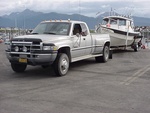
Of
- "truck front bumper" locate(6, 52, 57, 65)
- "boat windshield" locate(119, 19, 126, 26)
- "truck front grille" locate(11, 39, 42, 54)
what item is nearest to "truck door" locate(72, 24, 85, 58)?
"truck front bumper" locate(6, 52, 57, 65)

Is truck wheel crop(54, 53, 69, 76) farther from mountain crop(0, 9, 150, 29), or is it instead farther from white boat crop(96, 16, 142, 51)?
white boat crop(96, 16, 142, 51)

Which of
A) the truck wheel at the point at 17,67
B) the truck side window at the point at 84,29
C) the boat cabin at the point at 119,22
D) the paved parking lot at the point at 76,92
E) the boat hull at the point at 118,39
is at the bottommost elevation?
the paved parking lot at the point at 76,92

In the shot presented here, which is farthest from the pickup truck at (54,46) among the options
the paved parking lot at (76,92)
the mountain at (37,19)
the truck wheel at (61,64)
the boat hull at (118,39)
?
the boat hull at (118,39)

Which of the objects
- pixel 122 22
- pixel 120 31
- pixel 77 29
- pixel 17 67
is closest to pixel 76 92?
pixel 17 67

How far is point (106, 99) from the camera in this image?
6387mm

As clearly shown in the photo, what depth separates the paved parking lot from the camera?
5.71 metres

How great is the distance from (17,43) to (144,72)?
4.90 meters

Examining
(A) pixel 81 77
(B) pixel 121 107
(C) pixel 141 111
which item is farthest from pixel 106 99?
(A) pixel 81 77

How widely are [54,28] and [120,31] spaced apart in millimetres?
9028

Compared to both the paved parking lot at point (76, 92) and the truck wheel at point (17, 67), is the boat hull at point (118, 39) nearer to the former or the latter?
the paved parking lot at point (76, 92)

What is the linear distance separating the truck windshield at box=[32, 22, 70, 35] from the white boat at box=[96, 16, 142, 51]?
780 centimetres

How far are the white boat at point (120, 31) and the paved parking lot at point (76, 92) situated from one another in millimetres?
7844

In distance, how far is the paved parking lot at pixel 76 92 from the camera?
5.71 m

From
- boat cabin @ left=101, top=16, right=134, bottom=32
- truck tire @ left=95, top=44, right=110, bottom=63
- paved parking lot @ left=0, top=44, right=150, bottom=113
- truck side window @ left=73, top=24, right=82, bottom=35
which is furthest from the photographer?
boat cabin @ left=101, top=16, right=134, bottom=32
